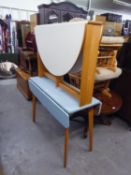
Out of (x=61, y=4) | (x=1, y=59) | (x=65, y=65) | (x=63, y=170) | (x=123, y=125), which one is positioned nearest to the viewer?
(x=65, y=65)

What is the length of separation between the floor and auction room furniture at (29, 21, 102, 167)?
0.15 metres

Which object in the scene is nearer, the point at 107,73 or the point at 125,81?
the point at 107,73

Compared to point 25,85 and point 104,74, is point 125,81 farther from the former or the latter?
point 25,85

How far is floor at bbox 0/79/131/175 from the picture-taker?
1.47 metres

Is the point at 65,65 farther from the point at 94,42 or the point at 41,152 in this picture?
the point at 41,152

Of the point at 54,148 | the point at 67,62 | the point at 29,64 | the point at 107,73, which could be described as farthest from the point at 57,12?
the point at 54,148

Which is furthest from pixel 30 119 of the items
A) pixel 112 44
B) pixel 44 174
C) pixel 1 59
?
pixel 1 59

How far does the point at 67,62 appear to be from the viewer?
1.30 meters

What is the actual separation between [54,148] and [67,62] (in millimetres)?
968

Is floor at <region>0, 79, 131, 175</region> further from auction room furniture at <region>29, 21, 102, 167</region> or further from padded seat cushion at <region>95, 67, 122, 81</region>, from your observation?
padded seat cushion at <region>95, 67, 122, 81</region>

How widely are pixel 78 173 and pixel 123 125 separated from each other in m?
1.00

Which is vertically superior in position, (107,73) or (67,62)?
(67,62)

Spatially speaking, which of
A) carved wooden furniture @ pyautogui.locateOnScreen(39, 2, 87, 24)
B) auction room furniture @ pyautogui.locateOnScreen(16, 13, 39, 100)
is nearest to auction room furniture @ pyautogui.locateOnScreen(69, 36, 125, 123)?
auction room furniture @ pyautogui.locateOnScreen(16, 13, 39, 100)

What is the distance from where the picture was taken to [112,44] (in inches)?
66.3
